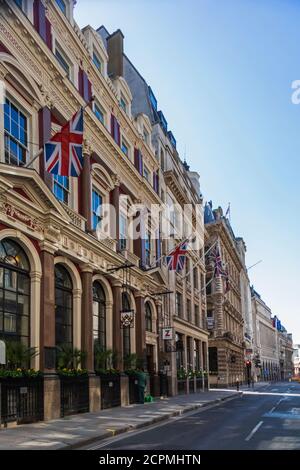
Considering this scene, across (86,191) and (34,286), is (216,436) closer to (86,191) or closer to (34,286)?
(34,286)

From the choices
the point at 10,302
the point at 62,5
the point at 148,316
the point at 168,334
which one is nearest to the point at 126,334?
the point at 148,316

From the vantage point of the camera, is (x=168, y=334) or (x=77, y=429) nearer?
(x=77, y=429)

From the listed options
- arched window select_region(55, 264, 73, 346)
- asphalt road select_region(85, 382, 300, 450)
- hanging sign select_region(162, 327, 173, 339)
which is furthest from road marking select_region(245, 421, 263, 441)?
hanging sign select_region(162, 327, 173, 339)

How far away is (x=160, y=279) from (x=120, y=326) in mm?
8978

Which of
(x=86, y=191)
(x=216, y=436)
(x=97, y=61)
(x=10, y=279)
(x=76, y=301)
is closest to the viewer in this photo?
(x=216, y=436)

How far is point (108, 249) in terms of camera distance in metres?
26.2

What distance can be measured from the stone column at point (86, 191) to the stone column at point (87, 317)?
219cm

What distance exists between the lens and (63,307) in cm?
2266

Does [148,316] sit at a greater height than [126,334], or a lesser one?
greater

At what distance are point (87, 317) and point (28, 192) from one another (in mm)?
6973

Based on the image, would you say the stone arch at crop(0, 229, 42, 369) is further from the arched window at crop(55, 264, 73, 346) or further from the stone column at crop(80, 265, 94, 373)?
the stone column at crop(80, 265, 94, 373)

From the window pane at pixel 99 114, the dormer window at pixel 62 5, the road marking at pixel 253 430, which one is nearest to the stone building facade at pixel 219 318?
the window pane at pixel 99 114

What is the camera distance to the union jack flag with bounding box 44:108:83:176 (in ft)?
57.4

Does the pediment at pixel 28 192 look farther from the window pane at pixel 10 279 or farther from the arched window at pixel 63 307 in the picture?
the arched window at pixel 63 307
